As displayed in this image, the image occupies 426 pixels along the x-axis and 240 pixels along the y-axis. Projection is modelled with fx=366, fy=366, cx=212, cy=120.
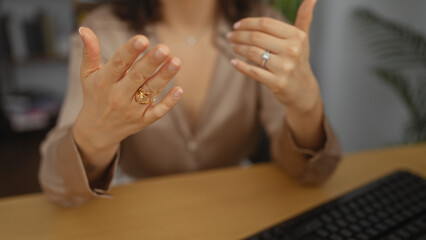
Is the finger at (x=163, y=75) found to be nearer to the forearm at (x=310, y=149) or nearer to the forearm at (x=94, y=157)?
the forearm at (x=94, y=157)

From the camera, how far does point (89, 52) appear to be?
0.40 meters

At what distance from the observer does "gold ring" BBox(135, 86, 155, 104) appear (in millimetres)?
416

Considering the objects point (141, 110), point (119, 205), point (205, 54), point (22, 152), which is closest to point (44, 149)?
point (119, 205)

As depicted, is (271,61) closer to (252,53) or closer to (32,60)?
(252,53)

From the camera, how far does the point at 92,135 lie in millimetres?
495

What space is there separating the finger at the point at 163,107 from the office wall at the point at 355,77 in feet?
4.81

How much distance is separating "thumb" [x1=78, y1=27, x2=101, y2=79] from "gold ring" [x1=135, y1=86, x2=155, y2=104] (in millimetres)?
56

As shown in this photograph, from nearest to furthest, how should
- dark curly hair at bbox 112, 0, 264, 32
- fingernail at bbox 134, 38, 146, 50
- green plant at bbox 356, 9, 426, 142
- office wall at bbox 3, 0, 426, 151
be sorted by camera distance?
fingernail at bbox 134, 38, 146, 50, dark curly hair at bbox 112, 0, 264, 32, green plant at bbox 356, 9, 426, 142, office wall at bbox 3, 0, 426, 151

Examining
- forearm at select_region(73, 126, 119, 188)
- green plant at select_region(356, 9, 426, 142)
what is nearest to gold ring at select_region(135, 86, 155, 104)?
forearm at select_region(73, 126, 119, 188)

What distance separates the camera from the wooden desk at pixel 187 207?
55 centimetres

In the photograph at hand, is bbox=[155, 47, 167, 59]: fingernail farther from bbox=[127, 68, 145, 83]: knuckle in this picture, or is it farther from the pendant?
the pendant

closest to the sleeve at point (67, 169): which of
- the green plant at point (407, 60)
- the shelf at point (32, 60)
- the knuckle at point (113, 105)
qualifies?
the knuckle at point (113, 105)

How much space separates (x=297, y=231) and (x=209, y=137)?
1.31 feet

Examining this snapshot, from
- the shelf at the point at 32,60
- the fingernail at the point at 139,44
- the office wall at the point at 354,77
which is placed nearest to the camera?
the fingernail at the point at 139,44
